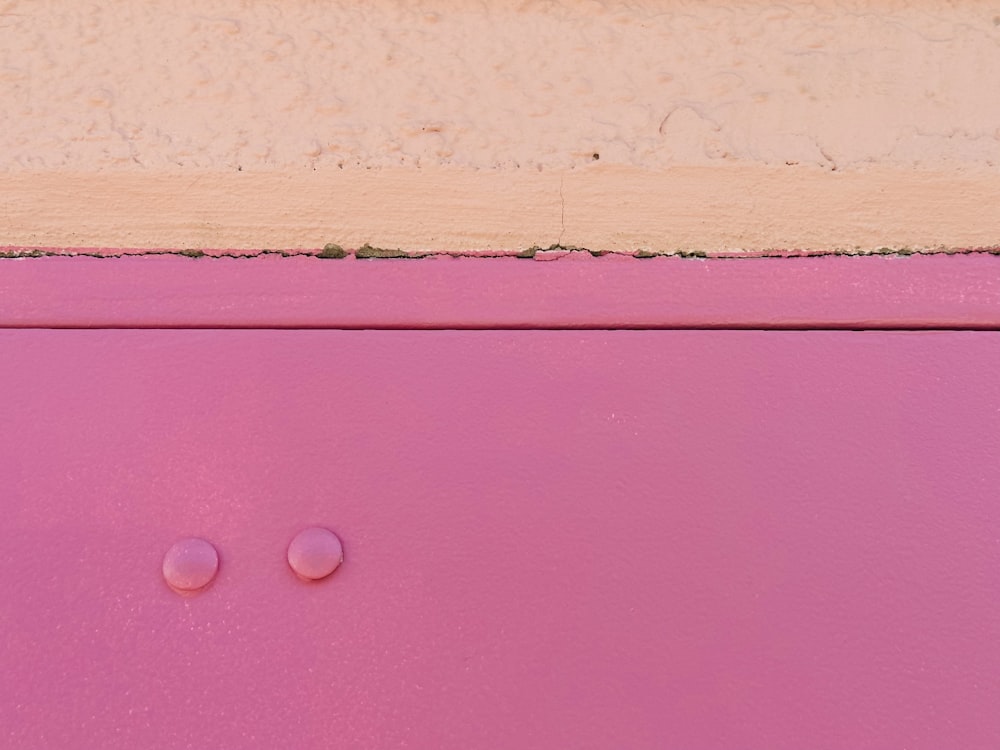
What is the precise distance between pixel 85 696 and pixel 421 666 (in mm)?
317

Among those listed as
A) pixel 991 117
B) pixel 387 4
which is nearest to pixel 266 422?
pixel 387 4

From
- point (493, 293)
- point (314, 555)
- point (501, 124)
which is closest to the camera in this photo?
point (314, 555)

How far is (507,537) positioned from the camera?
28.6 inches

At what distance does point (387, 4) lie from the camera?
953 mm

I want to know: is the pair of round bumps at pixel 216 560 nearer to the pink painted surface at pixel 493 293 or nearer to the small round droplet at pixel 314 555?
the small round droplet at pixel 314 555

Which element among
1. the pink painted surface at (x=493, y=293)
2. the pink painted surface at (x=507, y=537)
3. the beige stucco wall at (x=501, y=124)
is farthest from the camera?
the beige stucco wall at (x=501, y=124)

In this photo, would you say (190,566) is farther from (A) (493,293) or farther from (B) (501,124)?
(B) (501,124)

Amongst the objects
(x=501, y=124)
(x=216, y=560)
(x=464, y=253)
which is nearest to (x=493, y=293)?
(x=464, y=253)

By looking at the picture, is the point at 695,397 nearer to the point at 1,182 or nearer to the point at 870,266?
the point at 870,266

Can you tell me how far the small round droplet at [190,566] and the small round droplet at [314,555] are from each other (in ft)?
0.25

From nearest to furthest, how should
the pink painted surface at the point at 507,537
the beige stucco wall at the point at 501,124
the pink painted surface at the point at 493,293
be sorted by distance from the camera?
the pink painted surface at the point at 507,537 → the pink painted surface at the point at 493,293 → the beige stucco wall at the point at 501,124

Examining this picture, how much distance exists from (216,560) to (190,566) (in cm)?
2

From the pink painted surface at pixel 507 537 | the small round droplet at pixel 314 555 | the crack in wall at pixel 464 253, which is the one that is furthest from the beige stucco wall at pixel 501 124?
the small round droplet at pixel 314 555

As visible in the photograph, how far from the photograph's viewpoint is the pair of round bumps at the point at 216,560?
69cm
